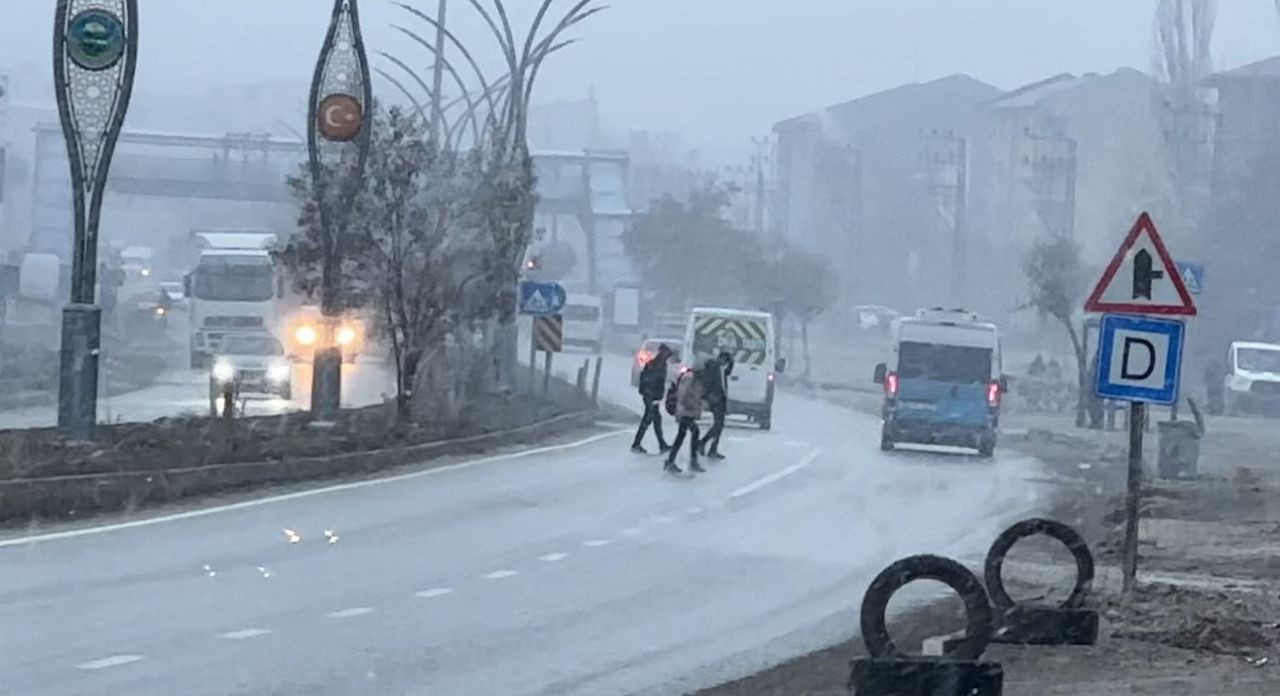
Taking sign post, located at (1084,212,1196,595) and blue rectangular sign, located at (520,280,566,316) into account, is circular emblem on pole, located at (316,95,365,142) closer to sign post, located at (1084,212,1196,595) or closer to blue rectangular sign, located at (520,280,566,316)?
blue rectangular sign, located at (520,280,566,316)

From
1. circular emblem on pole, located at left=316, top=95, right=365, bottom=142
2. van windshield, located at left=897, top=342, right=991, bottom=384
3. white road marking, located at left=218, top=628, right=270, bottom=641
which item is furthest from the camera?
van windshield, located at left=897, top=342, right=991, bottom=384

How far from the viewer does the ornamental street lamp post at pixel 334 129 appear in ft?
103

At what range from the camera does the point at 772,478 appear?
30953mm

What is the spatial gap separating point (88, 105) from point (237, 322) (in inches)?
1491

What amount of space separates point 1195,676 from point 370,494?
1401 cm

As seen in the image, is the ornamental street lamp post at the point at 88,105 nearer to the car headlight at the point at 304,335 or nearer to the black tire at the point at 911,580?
the black tire at the point at 911,580

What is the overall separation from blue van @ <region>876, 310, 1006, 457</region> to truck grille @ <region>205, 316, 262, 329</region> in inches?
1026

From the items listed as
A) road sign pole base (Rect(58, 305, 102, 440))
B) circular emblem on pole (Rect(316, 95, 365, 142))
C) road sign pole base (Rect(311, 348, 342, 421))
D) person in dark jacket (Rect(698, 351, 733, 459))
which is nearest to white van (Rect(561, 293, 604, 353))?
person in dark jacket (Rect(698, 351, 733, 459))

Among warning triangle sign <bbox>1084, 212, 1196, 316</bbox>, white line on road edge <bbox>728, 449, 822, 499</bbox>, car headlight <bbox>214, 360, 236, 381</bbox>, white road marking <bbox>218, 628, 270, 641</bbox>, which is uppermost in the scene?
warning triangle sign <bbox>1084, 212, 1196, 316</bbox>

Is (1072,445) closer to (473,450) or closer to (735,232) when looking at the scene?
(473,450)

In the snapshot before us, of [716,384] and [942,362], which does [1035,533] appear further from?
[942,362]

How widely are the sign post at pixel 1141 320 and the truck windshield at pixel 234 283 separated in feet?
161

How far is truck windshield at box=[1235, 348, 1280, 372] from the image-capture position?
6272cm

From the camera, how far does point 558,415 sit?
4128 centimetres
